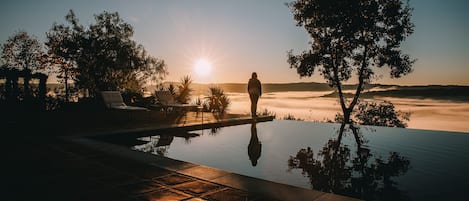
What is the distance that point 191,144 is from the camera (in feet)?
22.9

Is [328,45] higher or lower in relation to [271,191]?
higher

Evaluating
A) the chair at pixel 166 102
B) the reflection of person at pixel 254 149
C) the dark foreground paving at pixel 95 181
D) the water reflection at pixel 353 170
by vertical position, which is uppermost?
the chair at pixel 166 102

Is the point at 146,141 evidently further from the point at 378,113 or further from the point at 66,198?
the point at 378,113

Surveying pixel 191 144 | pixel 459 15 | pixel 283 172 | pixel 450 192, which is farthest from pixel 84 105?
pixel 459 15

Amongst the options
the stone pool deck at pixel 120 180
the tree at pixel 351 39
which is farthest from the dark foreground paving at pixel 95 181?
the tree at pixel 351 39

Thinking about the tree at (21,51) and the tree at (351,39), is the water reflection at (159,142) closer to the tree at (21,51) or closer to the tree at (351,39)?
the tree at (351,39)

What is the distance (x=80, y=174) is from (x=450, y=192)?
4.77 metres

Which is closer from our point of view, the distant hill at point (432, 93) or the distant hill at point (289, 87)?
the distant hill at point (289, 87)

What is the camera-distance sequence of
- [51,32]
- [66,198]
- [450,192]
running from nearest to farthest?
1. [66,198]
2. [450,192]
3. [51,32]

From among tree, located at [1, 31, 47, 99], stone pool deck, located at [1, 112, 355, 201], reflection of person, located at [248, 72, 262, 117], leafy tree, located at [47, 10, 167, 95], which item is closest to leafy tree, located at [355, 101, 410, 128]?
reflection of person, located at [248, 72, 262, 117]

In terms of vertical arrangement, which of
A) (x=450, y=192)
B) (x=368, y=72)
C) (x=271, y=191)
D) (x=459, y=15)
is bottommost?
(x=450, y=192)

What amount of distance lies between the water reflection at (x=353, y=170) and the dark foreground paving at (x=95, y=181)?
5.79 feet

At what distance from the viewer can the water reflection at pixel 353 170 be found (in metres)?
3.85

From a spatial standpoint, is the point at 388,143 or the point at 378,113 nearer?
the point at 388,143
